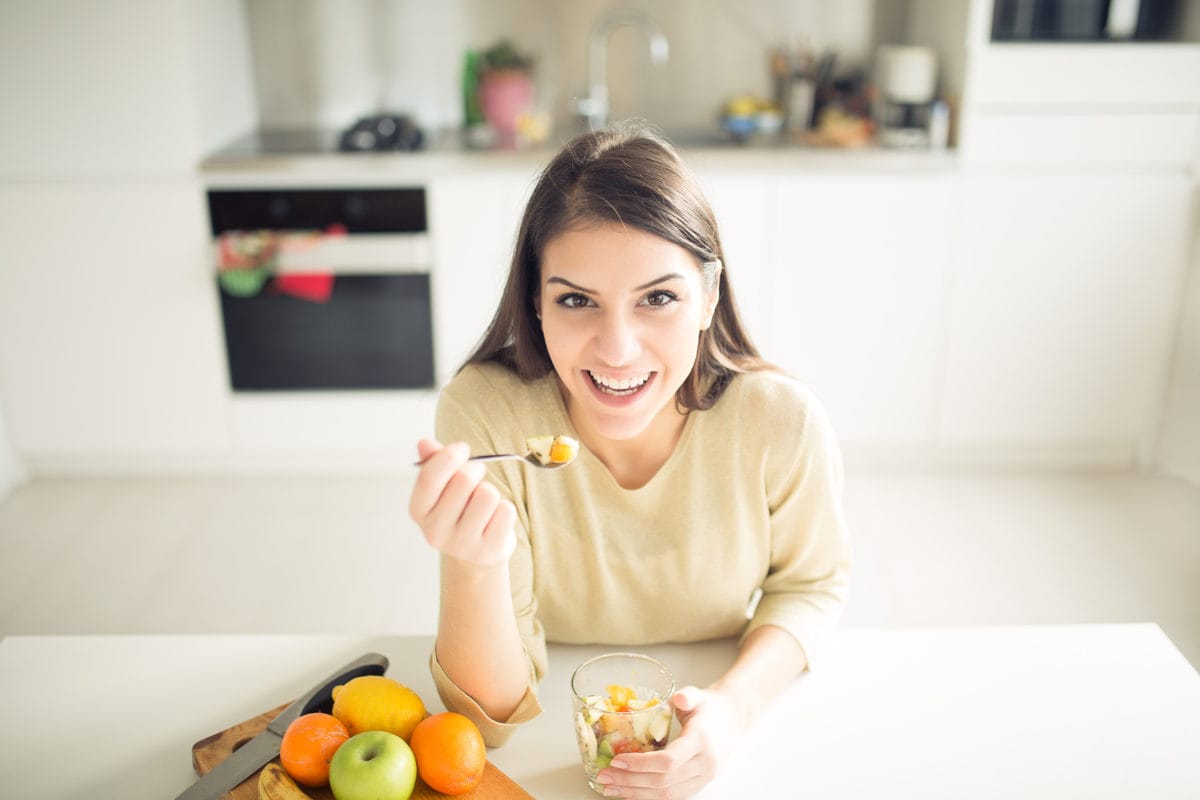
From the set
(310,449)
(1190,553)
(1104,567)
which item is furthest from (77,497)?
(1190,553)

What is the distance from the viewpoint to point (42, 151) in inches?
111

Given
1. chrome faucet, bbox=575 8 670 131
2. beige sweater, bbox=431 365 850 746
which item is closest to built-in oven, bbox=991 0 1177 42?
chrome faucet, bbox=575 8 670 131

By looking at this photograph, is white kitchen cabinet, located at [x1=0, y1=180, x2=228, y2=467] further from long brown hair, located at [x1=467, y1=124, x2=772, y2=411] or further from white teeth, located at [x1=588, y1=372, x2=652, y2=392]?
white teeth, located at [x1=588, y1=372, x2=652, y2=392]

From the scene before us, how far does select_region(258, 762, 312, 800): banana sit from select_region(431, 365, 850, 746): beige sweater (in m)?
0.40

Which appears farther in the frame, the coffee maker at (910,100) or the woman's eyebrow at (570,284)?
the coffee maker at (910,100)

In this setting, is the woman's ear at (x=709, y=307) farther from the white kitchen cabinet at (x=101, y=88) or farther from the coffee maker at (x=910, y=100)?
the white kitchen cabinet at (x=101, y=88)

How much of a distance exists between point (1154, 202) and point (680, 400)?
2196 millimetres

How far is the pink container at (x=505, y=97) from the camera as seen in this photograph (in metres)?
3.23

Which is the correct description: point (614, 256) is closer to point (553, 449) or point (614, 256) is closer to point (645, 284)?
point (645, 284)

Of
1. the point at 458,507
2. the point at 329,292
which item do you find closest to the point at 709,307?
the point at 458,507

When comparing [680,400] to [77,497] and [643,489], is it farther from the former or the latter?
[77,497]

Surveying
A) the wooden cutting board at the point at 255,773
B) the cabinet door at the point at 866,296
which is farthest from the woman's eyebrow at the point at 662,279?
Answer: the cabinet door at the point at 866,296

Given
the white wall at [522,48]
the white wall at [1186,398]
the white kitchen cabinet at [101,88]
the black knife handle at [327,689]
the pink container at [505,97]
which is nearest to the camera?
the black knife handle at [327,689]

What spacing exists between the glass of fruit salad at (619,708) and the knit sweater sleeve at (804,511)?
0.27 metres
